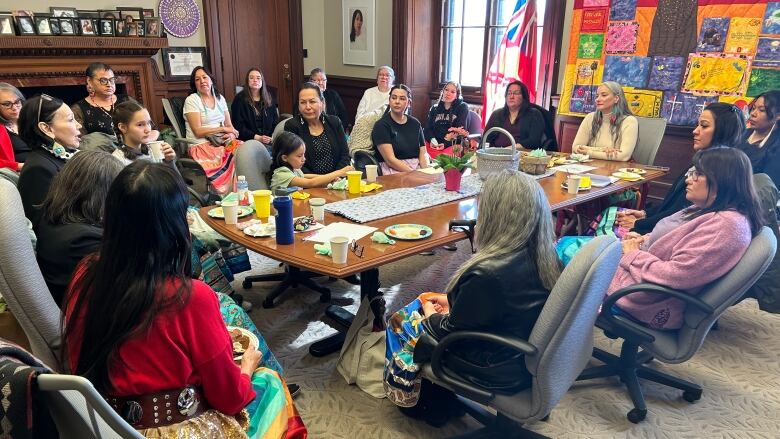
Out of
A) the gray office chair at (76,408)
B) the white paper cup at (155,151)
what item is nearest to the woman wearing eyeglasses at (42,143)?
the white paper cup at (155,151)

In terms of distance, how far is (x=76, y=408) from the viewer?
81 cm

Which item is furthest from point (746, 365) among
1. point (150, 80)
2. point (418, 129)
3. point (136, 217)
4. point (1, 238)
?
point (150, 80)

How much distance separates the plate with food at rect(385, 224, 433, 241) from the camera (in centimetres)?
202

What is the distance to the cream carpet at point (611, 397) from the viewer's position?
2.00 m

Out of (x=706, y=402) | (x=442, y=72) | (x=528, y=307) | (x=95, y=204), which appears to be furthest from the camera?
(x=442, y=72)

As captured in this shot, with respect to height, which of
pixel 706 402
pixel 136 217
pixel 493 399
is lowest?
pixel 706 402

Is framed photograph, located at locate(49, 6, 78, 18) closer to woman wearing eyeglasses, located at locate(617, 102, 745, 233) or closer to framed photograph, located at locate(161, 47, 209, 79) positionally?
framed photograph, located at locate(161, 47, 209, 79)

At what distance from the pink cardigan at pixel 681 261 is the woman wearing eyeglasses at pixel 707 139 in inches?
31.2

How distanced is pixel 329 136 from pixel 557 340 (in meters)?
2.19

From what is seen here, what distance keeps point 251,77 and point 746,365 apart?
4370mm

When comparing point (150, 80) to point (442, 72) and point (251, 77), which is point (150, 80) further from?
point (442, 72)

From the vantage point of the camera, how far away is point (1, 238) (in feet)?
4.46

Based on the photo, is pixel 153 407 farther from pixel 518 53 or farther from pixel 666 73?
pixel 518 53

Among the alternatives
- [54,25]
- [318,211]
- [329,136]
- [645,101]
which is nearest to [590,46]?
[645,101]
